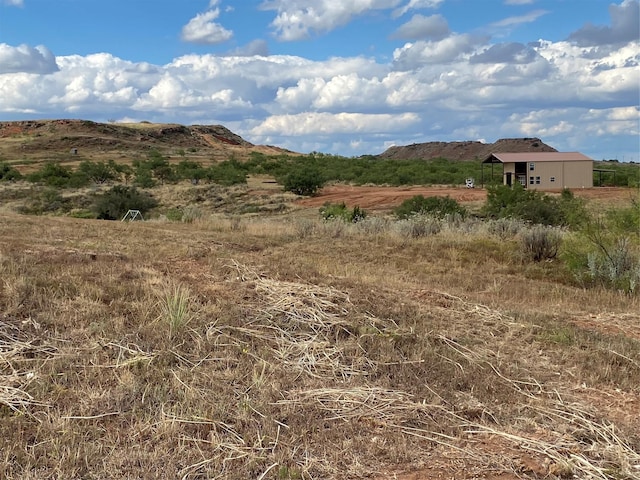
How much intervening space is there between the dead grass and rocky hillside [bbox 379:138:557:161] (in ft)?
362

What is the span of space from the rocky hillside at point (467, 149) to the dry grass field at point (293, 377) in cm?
11015

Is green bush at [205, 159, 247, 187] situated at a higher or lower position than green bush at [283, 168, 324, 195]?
higher

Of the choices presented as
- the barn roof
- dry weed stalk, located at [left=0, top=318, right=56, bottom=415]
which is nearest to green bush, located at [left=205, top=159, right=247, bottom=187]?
the barn roof

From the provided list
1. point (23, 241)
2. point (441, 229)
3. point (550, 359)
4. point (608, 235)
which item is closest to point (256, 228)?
point (441, 229)

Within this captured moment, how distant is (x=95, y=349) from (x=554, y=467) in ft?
11.6

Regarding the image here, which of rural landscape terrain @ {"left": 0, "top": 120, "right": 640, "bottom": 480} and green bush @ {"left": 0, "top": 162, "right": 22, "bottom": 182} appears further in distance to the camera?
green bush @ {"left": 0, "top": 162, "right": 22, "bottom": 182}

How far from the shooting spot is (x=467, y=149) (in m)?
127

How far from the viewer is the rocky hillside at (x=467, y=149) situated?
11969cm

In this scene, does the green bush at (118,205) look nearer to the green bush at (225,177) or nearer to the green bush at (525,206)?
the green bush at (525,206)

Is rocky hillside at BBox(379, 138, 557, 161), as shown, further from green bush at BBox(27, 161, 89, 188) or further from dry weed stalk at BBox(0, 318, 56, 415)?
dry weed stalk at BBox(0, 318, 56, 415)

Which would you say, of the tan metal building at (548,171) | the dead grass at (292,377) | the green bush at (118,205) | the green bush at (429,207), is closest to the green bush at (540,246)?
the dead grass at (292,377)

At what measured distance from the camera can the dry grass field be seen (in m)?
3.81

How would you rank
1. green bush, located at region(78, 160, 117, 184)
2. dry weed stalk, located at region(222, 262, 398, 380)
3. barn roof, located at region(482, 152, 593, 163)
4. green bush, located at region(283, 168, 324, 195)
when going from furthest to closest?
1. green bush, located at region(78, 160, 117, 184)
2. barn roof, located at region(482, 152, 593, 163)
3. green bush, located at region(283, 168, 324, 195)
4. dry weed stalk, located at region(222, 262, 398, 380)

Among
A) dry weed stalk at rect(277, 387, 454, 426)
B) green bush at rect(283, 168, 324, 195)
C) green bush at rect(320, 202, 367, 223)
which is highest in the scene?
green bush at rect(283, 168, 324, 195)
